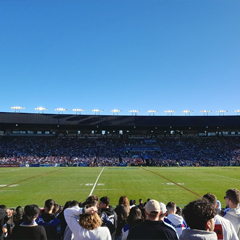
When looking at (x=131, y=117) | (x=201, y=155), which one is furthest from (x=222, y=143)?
(x=131, y=117)

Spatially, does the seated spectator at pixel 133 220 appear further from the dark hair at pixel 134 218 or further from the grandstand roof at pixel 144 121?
the grandstand roof at pixel 144 121

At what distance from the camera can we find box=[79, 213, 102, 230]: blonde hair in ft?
12.6

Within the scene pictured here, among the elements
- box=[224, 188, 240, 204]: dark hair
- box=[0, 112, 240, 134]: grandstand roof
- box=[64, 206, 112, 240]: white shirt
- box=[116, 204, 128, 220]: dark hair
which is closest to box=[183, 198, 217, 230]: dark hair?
box=[64, 206, 112, 240]: white shirt

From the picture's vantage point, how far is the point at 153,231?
12.3 feet

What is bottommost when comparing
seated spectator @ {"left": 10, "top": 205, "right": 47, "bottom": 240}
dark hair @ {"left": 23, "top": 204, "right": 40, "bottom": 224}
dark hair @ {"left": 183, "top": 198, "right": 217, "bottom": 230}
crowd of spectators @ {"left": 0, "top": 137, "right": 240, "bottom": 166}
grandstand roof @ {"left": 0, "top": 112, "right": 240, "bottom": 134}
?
crowd of spectators @ {"left": 0, "top": 137, "right": 240, "bottom": 166}

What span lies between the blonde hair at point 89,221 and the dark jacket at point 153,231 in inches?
22.5

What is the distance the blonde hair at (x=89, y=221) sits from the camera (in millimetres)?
3834

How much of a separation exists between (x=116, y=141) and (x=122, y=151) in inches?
308

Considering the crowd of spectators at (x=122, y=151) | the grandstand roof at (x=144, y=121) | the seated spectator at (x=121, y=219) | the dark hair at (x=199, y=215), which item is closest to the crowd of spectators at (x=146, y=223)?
the dark hair at (x=199, y=215)

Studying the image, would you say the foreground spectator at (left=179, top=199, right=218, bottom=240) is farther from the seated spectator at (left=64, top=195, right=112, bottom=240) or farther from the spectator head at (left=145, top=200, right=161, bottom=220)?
the seated spectator at (left=64, top=195, right=112, bottom=240)

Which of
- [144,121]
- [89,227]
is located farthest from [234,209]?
[144,121]

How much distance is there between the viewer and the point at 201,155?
68688mm

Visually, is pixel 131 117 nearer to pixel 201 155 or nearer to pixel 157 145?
→ pixel 157 145

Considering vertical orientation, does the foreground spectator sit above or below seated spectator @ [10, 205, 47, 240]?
above
